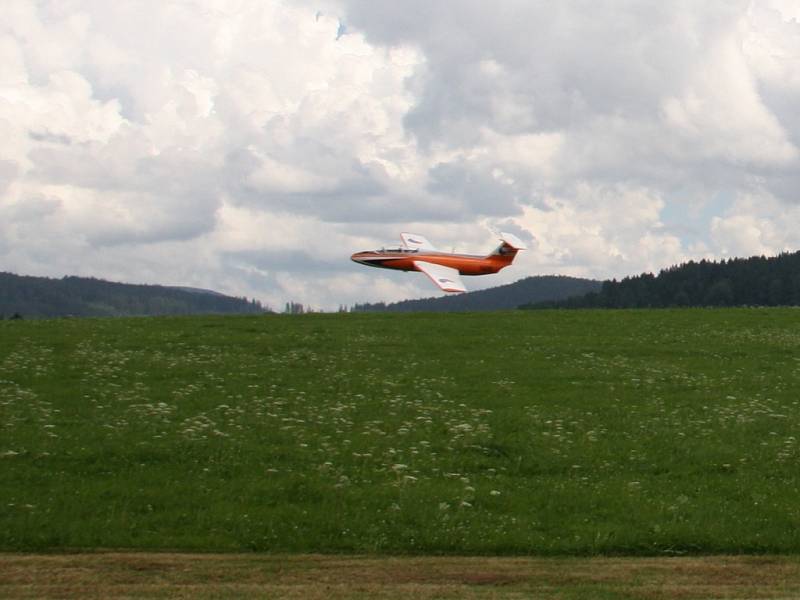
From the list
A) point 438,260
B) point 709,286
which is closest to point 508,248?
point 438,260

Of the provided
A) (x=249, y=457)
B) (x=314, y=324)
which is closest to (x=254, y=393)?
(x=249, y=457)

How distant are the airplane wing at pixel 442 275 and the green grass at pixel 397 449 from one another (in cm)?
1982

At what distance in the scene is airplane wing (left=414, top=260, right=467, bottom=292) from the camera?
5797 centimetres

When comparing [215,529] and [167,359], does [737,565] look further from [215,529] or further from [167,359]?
[167,359]

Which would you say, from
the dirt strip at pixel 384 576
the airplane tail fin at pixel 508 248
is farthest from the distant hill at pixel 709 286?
the dirt strip at pixel 384 576

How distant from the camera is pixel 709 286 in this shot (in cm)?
15238

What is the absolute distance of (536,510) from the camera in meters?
17.2

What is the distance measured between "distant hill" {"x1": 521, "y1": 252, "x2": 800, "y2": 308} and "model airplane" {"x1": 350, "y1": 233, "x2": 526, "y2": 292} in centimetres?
8319

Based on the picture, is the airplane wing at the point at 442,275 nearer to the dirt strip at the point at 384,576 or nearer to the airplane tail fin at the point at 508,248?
the airplane tail fin at the point at 508,248

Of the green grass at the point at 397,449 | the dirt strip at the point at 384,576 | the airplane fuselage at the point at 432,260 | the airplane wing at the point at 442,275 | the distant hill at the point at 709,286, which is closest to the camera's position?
the dirt strip at the point at 384,576

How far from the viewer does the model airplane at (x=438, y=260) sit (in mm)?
63250

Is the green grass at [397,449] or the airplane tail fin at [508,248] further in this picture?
the airplane tail fin at [508,248]

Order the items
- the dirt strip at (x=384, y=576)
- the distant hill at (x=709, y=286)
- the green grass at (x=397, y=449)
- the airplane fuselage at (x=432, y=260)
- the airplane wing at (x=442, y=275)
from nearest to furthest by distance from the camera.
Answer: the dirt strip at (x=384, y=576) → the green grass at (x=397, y=449) → the airplane wing at (x=442, y=275) → the airplane fuselage at (x=432, y=260) → the distant hill at (x=709, y=286)

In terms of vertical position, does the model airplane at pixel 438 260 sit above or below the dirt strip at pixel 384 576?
above
